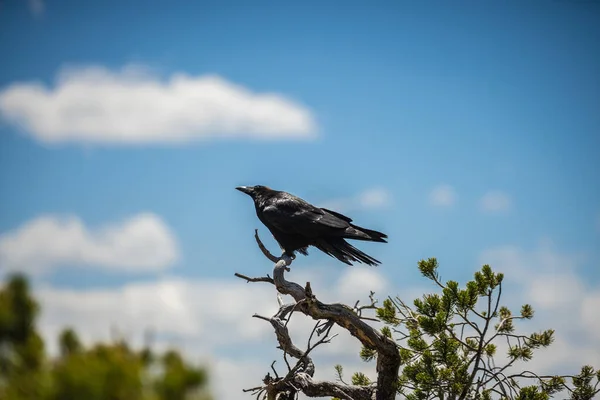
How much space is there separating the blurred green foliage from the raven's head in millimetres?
6116

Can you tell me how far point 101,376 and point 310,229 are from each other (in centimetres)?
564

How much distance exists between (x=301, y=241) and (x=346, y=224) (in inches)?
21.8

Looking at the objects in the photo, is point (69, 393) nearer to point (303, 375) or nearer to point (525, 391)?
point (303, 375)

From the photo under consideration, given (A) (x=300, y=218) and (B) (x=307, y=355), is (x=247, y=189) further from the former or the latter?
(B) (x=307, y=355)

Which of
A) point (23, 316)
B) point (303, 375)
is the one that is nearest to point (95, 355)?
point (23, 316)

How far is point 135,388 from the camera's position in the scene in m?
1.62

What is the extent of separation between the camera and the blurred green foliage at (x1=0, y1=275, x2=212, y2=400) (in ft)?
5.21

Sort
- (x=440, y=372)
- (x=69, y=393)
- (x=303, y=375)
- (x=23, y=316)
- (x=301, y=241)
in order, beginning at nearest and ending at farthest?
(x=69, y=393)
(x=23, y=316)
(x=303, y=375)
(x=440, y=372)
(x=301, y=241)

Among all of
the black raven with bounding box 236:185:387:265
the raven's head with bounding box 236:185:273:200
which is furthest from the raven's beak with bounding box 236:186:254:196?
the black raven with bounding box 236:185:387:265

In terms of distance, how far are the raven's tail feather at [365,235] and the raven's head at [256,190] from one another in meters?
1.33

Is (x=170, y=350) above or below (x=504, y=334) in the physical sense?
below

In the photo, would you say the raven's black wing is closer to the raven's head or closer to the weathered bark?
the raven's head

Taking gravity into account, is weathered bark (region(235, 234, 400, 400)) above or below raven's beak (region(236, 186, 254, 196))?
below

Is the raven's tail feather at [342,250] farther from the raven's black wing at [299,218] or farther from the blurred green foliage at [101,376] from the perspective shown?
the blurred green foliage at [101,376]
